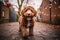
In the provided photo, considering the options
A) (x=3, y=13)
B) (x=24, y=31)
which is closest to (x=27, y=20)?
(x=24, y=31)

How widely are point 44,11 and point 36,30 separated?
0.60ft

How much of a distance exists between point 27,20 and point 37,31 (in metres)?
0.13

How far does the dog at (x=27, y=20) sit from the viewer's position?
136 cm

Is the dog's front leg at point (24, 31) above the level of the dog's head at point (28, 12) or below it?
below

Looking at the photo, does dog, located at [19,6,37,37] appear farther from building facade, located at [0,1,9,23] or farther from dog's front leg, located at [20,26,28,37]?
building facade, located at [0,1,9,23]

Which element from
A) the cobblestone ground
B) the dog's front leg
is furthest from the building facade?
the dog's front leg

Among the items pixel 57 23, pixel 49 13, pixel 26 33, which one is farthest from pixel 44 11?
pixel 26 33

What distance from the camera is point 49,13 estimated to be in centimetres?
154

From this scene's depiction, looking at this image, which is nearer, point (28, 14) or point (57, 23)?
point (28, 14)

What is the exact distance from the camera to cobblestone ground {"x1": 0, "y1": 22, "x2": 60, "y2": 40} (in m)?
1.42

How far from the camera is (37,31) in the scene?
1479 mm

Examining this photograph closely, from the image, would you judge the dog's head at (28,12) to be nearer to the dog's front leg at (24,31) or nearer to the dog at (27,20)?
the dog at (27,20)

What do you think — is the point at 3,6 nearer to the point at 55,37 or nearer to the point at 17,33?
the point at 17,33

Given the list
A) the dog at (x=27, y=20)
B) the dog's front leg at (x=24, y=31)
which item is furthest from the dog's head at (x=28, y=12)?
the dog's front leg at (x=24, y=31)
